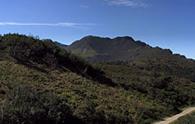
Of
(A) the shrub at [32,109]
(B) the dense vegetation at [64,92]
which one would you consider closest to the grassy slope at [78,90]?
(B) the dense vegetation at [64,92]

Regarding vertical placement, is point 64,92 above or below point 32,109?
above

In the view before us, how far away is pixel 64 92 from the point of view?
39.6m

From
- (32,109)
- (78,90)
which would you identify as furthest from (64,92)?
(32,109)

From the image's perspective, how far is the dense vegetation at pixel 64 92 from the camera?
3008 centimetres

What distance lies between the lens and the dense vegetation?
30078 millimetres

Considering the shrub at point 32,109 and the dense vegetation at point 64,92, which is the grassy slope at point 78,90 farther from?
the shrub at point 32,109

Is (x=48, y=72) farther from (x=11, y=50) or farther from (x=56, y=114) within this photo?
(x=56, y=114)

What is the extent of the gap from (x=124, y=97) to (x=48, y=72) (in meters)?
8.26

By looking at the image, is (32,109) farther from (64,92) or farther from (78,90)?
(78,90)

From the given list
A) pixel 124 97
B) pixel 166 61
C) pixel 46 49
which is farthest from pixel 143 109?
pixel 166 61

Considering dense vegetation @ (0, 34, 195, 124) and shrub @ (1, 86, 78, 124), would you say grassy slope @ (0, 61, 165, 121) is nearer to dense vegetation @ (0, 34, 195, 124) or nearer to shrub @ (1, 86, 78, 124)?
dense vegetation @ (0, 34, 195, 124)

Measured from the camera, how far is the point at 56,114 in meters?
30.1

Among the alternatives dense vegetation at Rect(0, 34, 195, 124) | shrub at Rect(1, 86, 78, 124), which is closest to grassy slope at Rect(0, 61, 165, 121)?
dense vegetation at Rect(0, 34, 195, 124)

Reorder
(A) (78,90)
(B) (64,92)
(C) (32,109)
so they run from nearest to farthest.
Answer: (C) (32,109)
(B) (64,92)
(A) (78,90)
